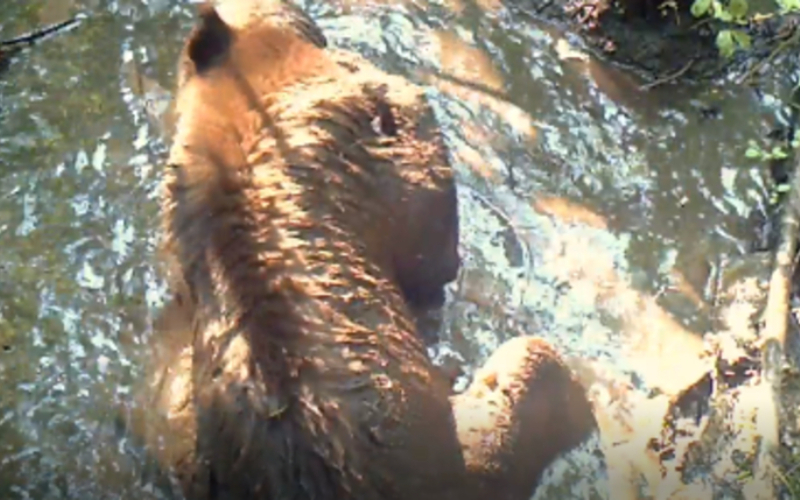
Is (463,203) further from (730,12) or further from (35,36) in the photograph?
(35,36)

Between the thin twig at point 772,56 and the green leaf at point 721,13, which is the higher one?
the green leaf at point 721,13

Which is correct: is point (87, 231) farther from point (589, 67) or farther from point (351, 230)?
point (589, 67)

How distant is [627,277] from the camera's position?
5988 millimetres

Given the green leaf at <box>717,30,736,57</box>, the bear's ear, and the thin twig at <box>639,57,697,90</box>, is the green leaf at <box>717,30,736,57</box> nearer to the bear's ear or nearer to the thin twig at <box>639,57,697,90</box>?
the thin twig at <box>639,57,697,90</box>

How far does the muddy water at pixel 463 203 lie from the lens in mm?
5402

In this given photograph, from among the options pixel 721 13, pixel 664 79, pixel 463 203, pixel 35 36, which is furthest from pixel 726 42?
pixel 35 36

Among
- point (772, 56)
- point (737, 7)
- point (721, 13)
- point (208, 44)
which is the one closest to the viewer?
point (208, 44)

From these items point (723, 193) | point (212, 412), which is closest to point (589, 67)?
point (723, 193)

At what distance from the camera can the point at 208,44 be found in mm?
4848

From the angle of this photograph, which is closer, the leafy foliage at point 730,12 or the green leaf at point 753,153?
the leafy foliage at point 730,12

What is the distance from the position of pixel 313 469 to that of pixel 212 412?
38 centimetres

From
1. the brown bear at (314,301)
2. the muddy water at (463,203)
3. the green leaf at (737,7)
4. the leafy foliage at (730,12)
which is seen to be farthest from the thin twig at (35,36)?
the green leaf at (737,7)

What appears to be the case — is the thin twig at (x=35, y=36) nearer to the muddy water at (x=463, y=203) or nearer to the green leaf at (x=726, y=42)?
the muddy water at (x=463, y=203)

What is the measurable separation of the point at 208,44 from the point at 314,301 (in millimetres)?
1163
